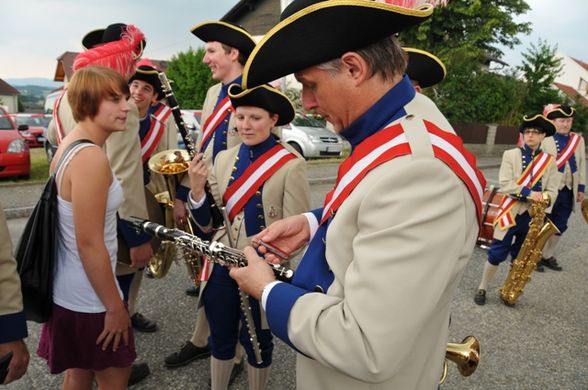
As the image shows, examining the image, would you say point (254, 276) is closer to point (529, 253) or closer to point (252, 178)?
point (252, 178)

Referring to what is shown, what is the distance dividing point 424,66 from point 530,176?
141 inches

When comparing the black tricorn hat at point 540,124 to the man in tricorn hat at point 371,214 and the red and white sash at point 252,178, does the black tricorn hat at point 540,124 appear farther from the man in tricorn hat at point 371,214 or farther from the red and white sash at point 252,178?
the man in tricorn hat at point 371,214

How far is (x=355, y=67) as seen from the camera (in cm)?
117

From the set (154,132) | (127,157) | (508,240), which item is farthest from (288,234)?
(508,240)

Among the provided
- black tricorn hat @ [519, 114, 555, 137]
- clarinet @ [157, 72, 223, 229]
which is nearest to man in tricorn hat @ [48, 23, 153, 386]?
clarinet @ [157, 72, 223, 229]

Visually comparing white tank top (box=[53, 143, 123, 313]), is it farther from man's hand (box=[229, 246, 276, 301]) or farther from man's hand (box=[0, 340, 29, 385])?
man's hand (box=[229, 246, 276, 301])

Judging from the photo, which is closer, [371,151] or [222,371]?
[371,151]

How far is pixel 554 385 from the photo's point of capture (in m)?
3.24

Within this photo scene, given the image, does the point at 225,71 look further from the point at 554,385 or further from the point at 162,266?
the point at 554,385

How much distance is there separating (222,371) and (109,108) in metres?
1.78

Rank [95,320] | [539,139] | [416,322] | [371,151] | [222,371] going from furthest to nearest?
[539,139], [222,371], [95,320], [371,151], [416,322]

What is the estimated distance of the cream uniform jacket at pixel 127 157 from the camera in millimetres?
2666

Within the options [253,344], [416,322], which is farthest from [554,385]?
[416,322]

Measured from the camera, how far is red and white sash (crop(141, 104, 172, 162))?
11.8 feet
